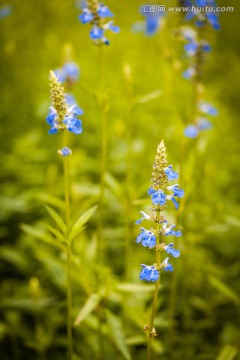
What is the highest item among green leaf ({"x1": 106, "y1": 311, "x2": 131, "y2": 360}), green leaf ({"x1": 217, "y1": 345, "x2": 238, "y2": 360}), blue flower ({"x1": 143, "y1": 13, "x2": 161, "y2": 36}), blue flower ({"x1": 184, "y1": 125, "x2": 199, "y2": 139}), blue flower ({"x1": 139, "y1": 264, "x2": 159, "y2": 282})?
blue flower ({"x1": 143, "y1": 13, "x2": 161, "y2": 36})

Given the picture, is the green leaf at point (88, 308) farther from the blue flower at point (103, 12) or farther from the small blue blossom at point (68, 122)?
the blue flower at point (103, 12)

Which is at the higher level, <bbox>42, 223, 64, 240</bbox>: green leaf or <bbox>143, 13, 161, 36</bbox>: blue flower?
<bbox>143, 13, 161, 36</bbox>: blue flower

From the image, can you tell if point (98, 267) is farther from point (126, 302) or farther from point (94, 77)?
point (94, 77)

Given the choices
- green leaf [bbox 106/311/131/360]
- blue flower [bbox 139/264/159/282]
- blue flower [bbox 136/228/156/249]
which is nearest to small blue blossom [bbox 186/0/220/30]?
blue flower [bbox 136/228/156/249]

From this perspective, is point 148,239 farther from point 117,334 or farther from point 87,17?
point 87,17

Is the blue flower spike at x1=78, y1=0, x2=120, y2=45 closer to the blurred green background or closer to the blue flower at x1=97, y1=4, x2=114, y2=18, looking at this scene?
the blue flower at x1=97, y1=4, x2=114, y2=18

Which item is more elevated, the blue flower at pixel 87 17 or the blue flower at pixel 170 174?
the blue flower at pixel 87 17

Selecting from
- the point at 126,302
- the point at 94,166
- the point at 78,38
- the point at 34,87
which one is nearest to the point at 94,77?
the point at 34,87

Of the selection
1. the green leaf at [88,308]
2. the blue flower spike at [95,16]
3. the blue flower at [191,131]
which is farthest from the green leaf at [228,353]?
the blue flower spike at [95,16]
